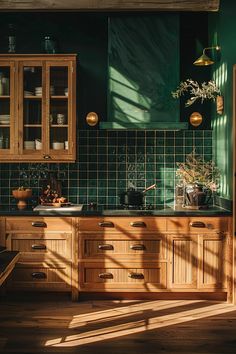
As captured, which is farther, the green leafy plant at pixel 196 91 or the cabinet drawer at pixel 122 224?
the green leafy plant at pixel 196 91

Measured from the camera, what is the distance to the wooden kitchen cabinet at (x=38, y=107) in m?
4.80

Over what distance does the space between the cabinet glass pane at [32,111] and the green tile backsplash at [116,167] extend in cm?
43

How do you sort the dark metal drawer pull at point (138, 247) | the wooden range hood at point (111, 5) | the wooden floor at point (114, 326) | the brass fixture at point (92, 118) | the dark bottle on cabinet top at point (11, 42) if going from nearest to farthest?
the wooden floor at point (114, 326) < the dark metal drawer pull at point (138, 247) < the wooden range hood at point (111, 5) < the dark bottle on cabinet top at point (11, 42) < the brass fixture at point (92, 118)

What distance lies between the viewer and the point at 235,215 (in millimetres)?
4465

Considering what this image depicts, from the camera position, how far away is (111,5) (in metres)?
4.77

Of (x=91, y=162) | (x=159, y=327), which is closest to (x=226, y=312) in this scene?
(x=159, y=327)

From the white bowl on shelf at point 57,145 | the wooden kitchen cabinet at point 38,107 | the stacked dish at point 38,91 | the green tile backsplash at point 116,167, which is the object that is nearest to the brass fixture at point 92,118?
the green tile backsplash at point 116,167

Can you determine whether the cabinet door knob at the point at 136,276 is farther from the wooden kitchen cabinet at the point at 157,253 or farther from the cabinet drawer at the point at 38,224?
the cabinet drawer at the point at 38,224

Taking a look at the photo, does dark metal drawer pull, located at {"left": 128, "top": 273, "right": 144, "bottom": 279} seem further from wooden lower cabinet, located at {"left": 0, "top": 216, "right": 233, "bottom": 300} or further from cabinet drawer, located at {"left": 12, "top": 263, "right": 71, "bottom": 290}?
cabinet drawer, located at {"left": 12, "top": 263, "right": 71, "bottom": 290}

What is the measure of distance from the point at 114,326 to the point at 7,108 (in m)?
2.28

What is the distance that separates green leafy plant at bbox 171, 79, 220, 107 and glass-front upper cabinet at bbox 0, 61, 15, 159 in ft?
5.00

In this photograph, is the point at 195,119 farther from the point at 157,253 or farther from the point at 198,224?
the point at 157,253

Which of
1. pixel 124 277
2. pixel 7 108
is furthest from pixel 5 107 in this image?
pixel 124 277

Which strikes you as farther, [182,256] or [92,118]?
[92,118]
